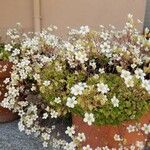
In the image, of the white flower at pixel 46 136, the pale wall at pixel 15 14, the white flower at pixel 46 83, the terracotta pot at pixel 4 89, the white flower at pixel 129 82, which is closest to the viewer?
the white flower at pixel 129 82

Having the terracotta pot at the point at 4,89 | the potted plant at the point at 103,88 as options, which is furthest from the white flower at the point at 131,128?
the terracotta pot at the point at 4,89

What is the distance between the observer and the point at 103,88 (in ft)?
7.59

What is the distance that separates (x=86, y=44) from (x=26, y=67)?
462mm

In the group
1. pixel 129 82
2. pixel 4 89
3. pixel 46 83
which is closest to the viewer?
pixel 129 82

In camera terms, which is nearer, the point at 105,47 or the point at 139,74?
the point at 139,74

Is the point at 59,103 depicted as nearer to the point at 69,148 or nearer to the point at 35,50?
the point at 69,148

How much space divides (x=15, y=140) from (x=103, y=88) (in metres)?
1.06

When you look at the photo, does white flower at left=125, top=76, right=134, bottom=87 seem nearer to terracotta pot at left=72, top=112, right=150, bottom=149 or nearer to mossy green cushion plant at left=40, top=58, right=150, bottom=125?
mossy green cushion plant at left=40, top=58, right=150, bottom=125

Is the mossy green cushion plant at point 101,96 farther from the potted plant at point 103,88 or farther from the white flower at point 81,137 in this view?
the white flower at point 81,137

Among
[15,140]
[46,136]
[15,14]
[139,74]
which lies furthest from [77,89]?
[15,14]

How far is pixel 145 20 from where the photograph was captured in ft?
12.6

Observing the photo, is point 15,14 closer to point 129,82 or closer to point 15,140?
point 15,140

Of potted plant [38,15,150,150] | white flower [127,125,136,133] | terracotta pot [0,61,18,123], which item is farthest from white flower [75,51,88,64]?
terracotta pot [0,61,18,123]

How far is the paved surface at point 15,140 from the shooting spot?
2969mm
